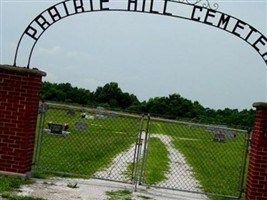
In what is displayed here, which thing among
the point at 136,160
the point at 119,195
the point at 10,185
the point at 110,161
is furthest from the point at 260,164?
the point at 110,161

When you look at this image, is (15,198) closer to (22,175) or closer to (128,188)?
(22,175)

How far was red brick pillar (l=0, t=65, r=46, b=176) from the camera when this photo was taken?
9.56 m

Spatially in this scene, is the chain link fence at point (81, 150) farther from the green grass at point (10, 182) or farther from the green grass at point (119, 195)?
the green grass at point (119, 195)

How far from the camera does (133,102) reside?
105812mm

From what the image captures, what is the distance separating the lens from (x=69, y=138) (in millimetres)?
21062

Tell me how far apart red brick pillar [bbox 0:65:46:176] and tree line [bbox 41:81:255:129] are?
72031 millimetres

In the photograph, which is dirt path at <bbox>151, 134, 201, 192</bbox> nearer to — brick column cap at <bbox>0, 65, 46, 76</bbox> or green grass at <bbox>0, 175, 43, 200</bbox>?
A: green grass at <bbox>0, 175, 43, 200</bbox>

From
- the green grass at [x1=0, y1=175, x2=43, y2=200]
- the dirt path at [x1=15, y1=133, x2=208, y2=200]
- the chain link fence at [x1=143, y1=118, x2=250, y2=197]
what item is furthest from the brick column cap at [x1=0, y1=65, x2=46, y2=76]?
the chain link fence at [x1=143, y1=118, x2=250, y2=197]

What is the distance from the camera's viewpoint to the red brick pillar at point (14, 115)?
9.56 m

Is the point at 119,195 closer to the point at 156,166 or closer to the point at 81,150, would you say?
the point at 156,166

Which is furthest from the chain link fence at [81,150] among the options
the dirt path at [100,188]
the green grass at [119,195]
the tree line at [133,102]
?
the tree line at [133,102]

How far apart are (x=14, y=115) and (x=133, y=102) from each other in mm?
96269

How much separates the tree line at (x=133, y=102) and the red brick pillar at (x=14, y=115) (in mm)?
72031

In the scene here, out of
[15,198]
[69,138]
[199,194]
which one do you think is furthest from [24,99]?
[69,138]
